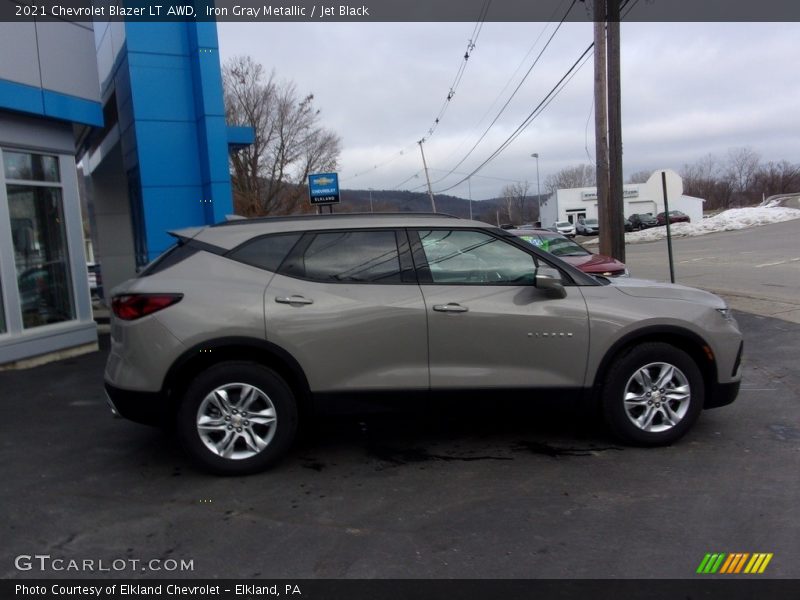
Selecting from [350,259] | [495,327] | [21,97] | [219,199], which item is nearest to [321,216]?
[350,259]

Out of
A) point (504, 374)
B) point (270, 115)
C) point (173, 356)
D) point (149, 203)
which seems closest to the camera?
point (173, 356)

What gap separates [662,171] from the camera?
1225 centimetres

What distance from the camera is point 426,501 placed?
392 centimetres

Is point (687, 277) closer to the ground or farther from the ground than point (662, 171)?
closer to the ground

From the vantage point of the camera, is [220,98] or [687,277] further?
[687,277]

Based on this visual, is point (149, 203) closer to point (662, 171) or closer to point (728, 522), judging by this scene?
point (662, 171)

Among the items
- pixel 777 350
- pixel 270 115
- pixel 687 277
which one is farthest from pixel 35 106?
pixel 270 115

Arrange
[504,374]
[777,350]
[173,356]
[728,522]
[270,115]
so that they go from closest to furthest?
1. [728,522]
2. [173,356]
3. [504,374]
4. [777,350]
5. [270,115]

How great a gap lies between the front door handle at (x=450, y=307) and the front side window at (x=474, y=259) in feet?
0.70

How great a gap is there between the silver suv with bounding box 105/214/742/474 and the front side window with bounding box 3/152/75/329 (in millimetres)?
5345

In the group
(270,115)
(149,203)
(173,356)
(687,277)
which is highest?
A: (270,115)

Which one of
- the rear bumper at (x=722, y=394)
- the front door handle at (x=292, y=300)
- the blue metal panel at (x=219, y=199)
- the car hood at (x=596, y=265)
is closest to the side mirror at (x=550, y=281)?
the rear bumper at (x=722, y=394)

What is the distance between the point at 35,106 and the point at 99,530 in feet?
22.7
